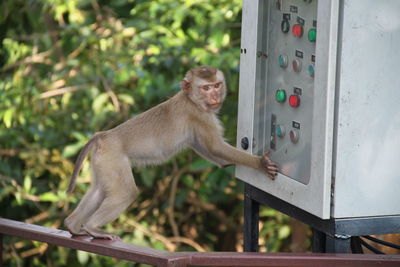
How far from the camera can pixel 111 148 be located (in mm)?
3951

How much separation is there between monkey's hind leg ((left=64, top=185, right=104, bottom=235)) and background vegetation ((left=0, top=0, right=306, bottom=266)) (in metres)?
1.45

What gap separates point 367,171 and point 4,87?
3920 mm

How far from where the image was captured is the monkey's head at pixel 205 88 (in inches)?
163

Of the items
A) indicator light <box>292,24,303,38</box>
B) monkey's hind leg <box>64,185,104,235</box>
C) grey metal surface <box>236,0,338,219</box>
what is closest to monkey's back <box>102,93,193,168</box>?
monkey's hind leg <box>64,185,104,235</box>

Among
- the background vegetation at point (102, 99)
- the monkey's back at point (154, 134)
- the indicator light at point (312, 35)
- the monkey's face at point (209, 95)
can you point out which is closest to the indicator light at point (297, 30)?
the indicator light at point (312, 35)

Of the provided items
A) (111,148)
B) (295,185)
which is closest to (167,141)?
(111,148)

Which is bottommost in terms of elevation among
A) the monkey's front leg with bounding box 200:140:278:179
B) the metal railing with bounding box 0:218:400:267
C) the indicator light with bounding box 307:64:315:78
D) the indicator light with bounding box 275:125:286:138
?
the metal railing with bounding box 0:218:400:267

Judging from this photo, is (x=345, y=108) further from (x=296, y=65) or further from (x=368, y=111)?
(x=296, y=65)

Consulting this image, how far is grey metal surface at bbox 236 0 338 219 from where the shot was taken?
287 cm

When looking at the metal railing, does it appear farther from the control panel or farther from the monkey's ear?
the monkey's ear

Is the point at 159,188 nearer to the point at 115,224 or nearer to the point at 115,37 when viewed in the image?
the point at 115,224

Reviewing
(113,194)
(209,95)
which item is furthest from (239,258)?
(209,95)

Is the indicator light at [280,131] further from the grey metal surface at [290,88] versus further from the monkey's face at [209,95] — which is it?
the monkey's face at [209,95]

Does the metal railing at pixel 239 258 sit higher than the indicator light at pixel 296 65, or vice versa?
the indicator light at pixel 296 65
